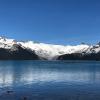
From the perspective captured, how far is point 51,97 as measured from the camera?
6397 cm

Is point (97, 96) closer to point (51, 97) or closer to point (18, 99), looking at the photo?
point (51, 97)

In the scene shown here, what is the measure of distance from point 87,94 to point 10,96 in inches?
610

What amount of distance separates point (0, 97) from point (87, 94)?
1752 centimetres

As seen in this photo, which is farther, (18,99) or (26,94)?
(26,94)

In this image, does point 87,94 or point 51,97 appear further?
point 87,94

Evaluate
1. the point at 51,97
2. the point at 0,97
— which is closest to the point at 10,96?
the point at 0,97

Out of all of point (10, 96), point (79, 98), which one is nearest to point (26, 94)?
point (10, 96)

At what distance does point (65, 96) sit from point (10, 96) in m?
10.5

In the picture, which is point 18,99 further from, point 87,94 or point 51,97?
point 87,94

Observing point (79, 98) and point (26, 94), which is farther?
point (26, 94)

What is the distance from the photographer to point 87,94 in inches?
2702

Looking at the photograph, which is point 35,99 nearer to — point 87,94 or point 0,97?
point 0,97

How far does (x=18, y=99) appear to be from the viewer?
6112 cm

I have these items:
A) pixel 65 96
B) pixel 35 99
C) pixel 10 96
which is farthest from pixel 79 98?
pixel 10 96
